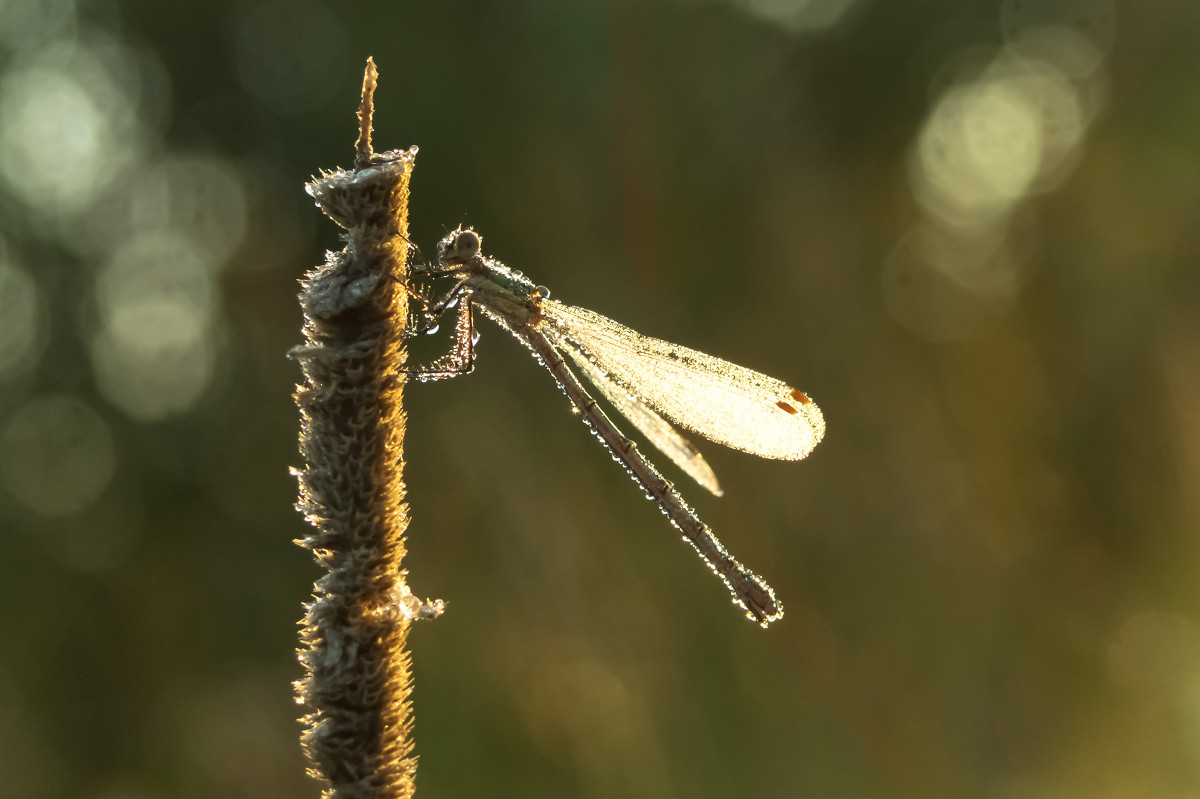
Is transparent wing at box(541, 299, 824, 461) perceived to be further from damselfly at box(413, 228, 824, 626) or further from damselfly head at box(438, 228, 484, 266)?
damselfly head at box(438, 228, 484, 266)

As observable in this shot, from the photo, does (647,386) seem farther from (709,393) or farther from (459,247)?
(459,247)

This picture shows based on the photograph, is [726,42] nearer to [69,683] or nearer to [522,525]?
[522,525]

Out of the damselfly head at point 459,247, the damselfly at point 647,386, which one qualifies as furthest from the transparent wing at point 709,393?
the damselfly head at point 459,247

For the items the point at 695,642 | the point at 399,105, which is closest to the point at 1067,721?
the point at 695,642

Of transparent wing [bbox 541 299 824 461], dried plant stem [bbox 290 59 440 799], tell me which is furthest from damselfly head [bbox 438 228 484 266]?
dried plant stem [bbox 290 59 440 799]

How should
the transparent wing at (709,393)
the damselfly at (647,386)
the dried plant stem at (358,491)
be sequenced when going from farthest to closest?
the transparent wing at (709,393) < the damselfly at (647,386) < the dried plant stem at (358,491)

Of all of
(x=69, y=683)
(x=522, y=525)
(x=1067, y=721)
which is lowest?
(x=1067, y=721)

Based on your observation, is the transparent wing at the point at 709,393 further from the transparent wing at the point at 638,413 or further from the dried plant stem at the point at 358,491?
the dried plant stem at the point at 358,491
